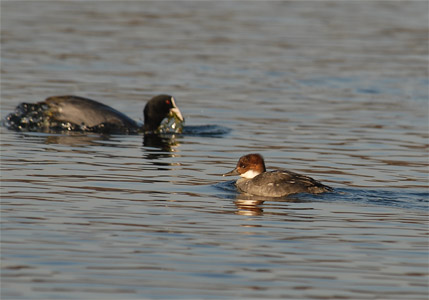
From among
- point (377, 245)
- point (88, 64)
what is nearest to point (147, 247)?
point (377, 245)

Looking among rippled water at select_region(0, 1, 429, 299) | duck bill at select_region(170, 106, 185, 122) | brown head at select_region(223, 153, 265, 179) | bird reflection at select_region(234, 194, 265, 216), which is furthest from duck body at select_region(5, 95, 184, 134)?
bird reflection at select_region(234, 194, 265, 216)

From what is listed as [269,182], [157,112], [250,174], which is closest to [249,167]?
[250,174]

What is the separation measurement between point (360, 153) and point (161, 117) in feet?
16.1

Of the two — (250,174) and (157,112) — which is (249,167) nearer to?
Result: (250,174)

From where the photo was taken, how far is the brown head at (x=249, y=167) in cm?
1471

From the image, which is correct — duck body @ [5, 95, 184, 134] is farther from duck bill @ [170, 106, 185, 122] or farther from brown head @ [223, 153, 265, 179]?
brown head @ [223, 153, 265, 179]

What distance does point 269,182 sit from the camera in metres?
14.1

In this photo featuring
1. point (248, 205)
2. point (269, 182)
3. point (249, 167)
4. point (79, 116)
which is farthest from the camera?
point (79, 116)

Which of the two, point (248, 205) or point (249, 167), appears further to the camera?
point (249, 167)

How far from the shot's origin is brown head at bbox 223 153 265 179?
14711mm

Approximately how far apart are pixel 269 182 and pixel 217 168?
81.1 inches

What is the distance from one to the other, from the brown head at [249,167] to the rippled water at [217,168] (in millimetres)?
243

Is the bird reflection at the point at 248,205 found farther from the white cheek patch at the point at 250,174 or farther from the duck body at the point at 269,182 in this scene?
the white cheek patch at the point at 250,174

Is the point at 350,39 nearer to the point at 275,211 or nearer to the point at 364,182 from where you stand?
the point at 364,182
